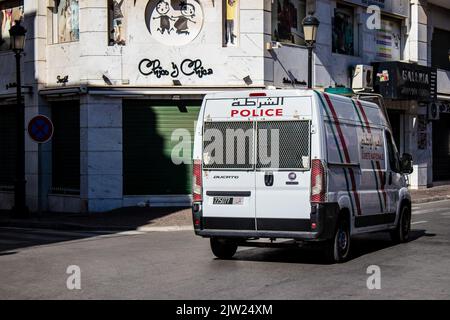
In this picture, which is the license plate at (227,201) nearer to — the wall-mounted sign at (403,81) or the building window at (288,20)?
the building window at (288,20)

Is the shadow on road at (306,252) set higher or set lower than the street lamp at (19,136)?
lower

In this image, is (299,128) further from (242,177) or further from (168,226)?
(168,226)

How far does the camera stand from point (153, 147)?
21.8 meters

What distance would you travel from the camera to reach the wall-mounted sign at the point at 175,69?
21703 mm

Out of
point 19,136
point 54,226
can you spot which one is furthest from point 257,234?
point 19,136

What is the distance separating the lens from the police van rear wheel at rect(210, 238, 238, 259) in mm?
11906

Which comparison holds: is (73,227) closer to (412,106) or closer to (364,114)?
(364,114)

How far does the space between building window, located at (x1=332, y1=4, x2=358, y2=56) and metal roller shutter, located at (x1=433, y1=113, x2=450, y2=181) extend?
7.08 m

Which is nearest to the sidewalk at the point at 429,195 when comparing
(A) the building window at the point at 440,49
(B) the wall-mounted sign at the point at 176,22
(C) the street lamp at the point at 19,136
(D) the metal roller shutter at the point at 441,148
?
(D) the metal roller shutter at the point at 441,148

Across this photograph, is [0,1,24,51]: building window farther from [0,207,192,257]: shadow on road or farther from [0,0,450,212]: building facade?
[0,207,192,257]: shadow on road

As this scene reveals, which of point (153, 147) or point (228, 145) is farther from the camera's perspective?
point (153, 147)

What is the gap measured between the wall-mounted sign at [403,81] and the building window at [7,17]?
39.5 ft

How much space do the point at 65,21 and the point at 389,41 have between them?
476 inches
